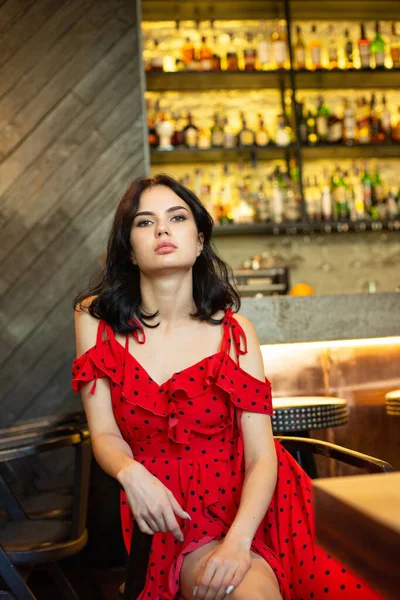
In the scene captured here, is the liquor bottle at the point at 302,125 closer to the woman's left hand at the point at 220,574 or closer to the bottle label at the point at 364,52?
the bottle label at the point at 364,52

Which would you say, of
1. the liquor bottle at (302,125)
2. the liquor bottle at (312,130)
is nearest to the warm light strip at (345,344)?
the liquor bottle at (302,125)

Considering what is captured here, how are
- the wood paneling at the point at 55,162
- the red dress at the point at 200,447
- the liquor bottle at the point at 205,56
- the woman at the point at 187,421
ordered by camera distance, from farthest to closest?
the liquor bottle at the point at 205,56 < the wood paneling at the point at 55,162 < the red dress at the point at 200,447 < the woman at the point at 187,421

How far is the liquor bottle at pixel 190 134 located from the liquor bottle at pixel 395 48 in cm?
148

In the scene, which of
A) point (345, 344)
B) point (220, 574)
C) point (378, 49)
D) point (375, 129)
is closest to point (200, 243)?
point (220, 574)

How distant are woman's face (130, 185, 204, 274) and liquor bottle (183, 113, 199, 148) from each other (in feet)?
10.4

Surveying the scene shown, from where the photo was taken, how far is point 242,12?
516 cm

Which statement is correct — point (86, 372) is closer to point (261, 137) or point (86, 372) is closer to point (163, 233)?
point (163, 233)

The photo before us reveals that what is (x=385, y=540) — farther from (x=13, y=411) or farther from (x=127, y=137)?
(x=127, y=137)

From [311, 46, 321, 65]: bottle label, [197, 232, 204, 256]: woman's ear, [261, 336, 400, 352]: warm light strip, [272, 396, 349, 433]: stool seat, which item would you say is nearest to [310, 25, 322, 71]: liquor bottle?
[311, 46, 321, 65]: bottle label

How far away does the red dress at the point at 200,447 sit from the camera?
4.82ft

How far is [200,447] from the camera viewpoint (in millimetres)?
1605

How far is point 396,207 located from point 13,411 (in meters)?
3.00

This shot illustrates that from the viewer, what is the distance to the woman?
135 cm

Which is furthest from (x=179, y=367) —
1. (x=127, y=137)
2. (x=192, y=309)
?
(x=127, y=137)
